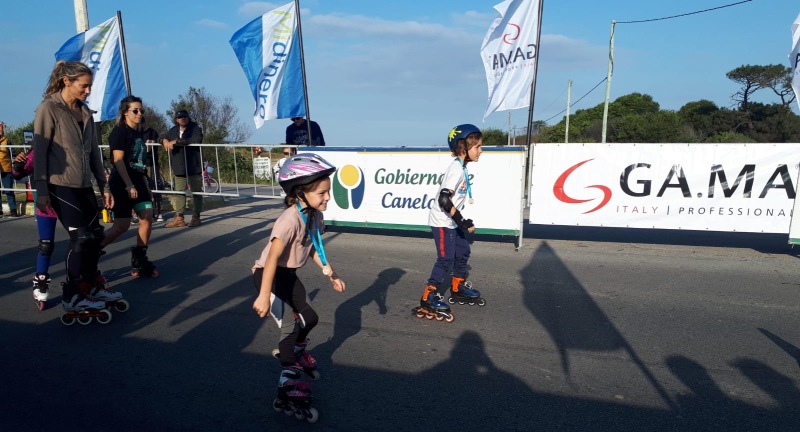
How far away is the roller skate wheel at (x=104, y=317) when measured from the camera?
4.62 meters

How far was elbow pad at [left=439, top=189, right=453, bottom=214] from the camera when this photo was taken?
459 centimetres

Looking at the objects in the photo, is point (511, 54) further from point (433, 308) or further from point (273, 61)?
point (433, 308)

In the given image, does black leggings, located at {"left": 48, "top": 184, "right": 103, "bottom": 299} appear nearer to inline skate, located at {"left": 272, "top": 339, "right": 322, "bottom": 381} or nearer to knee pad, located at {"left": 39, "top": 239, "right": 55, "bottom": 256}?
knee pad, located at {"left": 39, "top": 239, "right": 55, "bottom": 256}

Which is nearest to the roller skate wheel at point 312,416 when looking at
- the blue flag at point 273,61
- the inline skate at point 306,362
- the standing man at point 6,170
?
the inline skate at point 306,362

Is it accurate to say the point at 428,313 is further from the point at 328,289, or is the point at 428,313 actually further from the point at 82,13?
the point at 82,13

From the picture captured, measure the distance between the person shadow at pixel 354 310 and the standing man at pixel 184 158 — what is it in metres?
5.22

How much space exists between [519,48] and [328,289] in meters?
5.28

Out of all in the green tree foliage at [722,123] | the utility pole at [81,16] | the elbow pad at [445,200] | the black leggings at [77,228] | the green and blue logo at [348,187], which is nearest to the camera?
the black leggings at [77,228]

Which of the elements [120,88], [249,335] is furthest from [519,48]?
[120,88]

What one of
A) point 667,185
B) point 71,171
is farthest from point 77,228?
point 667,185

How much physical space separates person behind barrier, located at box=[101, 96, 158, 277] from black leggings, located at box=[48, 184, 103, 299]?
88 centimetres

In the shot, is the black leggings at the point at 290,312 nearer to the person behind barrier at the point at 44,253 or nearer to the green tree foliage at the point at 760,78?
the person behind barrier at the point at 44,253

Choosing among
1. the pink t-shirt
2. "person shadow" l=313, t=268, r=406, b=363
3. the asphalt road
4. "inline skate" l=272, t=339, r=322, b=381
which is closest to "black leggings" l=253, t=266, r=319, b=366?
the pink t-shirt

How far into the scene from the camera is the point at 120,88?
10320 mm
